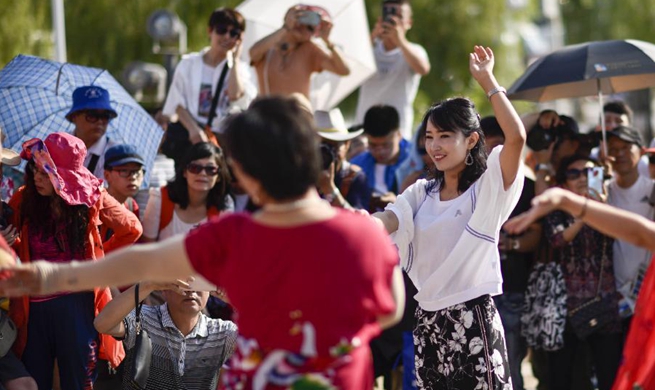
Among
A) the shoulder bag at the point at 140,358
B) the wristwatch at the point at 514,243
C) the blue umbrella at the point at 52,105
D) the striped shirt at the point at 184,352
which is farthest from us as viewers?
the wristwatch at the point at 514,243

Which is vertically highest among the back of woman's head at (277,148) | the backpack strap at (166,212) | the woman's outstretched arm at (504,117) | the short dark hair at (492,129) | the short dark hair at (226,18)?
the back of woman's head at (277,148)

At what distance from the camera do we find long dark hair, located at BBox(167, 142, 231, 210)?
7.59 m

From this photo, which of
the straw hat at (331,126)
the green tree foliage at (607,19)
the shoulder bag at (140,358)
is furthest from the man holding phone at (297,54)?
the green tree foliage at (607,19)

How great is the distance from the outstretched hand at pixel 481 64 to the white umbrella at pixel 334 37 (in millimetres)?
4697

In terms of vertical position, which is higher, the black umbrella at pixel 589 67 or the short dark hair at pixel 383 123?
the black umbrella at pixel 589 67

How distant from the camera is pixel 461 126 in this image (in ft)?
17.8

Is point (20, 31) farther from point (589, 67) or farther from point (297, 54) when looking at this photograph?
point (589, 67)

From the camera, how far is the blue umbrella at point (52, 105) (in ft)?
25.6

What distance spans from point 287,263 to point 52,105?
4814mm

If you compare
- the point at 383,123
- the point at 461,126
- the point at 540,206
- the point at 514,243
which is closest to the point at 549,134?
the point at 514,243

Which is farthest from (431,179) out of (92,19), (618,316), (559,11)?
(559,11)

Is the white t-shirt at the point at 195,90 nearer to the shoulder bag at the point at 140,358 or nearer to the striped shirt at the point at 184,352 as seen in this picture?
the striped shirt at the point at 184,352

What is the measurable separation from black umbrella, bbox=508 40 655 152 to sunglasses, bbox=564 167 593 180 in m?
0.60

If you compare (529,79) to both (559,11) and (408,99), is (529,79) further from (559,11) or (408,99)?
(559,11)
